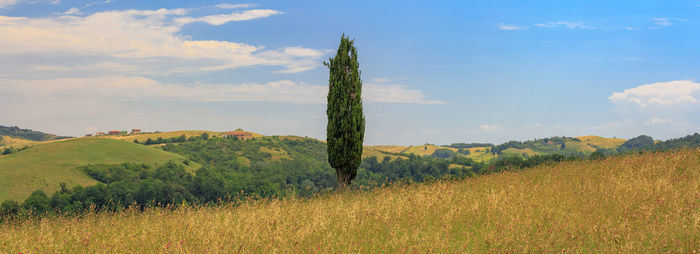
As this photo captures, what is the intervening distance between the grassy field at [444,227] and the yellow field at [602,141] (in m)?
183

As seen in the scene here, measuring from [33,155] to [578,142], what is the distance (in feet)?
629

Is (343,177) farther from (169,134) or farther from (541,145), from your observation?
(169,134)

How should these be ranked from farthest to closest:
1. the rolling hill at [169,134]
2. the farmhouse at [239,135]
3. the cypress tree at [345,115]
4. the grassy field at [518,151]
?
the farmhouse at [239,135]
the rolling hill at [169,134]
the grassy field at [518,151]
the cypress tree at [345,115]

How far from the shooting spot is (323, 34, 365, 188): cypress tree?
20.6 meters

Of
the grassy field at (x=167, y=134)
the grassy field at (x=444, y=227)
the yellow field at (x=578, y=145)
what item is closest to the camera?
the grassy field at (x=444, y=227)

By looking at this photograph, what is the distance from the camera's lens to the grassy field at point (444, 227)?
6.32 metres

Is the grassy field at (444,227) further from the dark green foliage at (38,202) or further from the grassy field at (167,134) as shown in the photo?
the grassy field at (167,134)

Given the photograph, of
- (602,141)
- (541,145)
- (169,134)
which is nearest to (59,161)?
(169,134)

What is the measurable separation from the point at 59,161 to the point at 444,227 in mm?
128451

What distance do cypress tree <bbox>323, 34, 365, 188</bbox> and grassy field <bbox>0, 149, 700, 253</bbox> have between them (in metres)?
9.72

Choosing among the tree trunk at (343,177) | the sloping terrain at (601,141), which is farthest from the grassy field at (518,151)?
the tree trunk at (343,177)

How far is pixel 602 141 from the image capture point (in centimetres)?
18288

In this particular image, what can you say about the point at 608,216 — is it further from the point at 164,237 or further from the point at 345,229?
the point at 164,237

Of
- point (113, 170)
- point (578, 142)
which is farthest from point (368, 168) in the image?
point (578, 142)
